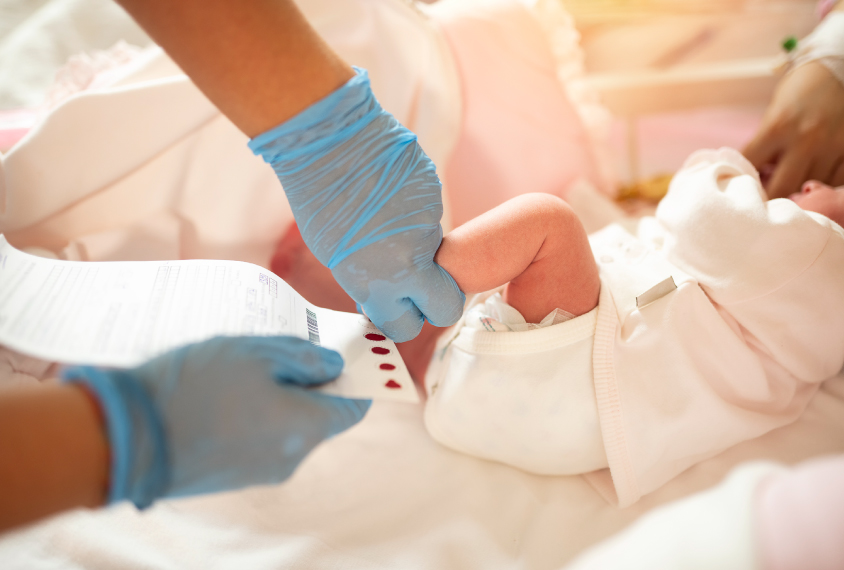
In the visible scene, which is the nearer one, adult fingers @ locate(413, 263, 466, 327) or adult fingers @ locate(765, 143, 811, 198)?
adult fingers @ locate(413, 263, 466, 327)

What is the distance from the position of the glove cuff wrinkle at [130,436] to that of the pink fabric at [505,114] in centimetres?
82

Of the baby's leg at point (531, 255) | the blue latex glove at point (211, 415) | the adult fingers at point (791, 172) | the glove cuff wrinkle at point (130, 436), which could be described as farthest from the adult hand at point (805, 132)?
the glove cuff wrinkle at point (130, 436)

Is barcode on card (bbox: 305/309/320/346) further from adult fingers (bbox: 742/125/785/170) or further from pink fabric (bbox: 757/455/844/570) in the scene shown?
adult fingers (bbox: 742/125/785/170)

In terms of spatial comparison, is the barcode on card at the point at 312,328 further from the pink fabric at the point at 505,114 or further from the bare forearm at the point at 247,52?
the pink fabric at the point at 505,114

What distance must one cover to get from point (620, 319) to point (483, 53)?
30.8 inches

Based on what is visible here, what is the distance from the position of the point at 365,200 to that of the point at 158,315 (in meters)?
0.28

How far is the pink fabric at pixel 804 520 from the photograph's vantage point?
0.38 metres

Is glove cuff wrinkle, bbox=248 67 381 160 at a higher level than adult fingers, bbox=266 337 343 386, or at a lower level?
higher

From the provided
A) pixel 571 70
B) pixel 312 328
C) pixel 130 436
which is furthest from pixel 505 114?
pixel 130 436

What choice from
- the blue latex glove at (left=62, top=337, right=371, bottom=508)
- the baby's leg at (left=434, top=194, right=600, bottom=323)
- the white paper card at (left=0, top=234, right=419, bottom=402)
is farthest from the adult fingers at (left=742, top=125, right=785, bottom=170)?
the blue latex glove at (left=62, top=337, right=371, bottom=508)

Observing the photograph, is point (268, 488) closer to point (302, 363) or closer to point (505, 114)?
point (302, 363)

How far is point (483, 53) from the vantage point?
1222mm

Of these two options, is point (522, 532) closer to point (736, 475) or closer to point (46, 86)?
point (736, 475)

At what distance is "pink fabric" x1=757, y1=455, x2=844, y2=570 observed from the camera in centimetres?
38
